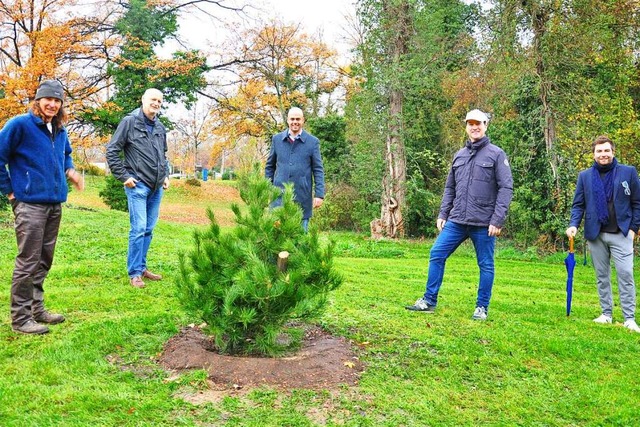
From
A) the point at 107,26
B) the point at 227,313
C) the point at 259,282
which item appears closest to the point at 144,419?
the point at 227,313

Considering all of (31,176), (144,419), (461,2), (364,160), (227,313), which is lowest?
(144,419)

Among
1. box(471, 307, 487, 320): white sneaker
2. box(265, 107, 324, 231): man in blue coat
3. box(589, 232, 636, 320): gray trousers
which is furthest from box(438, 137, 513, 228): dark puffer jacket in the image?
box(265, 107, 324, 231): man in blue coat

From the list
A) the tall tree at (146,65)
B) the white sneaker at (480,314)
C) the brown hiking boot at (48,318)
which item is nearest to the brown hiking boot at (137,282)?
the brown hiking boot at (48,318)

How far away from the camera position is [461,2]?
21344 mm

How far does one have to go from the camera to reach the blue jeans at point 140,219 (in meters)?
6.00

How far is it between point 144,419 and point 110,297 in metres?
2.82

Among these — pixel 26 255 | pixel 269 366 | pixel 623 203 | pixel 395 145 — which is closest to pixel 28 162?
pixel 26 255

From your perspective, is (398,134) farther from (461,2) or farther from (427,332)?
(427,332)

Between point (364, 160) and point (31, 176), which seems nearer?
point (31, 176)

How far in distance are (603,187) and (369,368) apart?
346 centimetres

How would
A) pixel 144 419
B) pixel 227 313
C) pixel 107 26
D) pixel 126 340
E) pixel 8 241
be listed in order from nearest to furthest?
pixel 144 419, pixel 227 313, pixel 126 340, pixel 8 241, pixel 107 26

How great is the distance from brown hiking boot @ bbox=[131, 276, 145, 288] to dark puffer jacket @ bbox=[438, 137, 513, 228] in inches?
140

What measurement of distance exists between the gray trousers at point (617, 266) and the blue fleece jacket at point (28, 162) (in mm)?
5402

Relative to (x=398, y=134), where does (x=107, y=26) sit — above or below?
above
